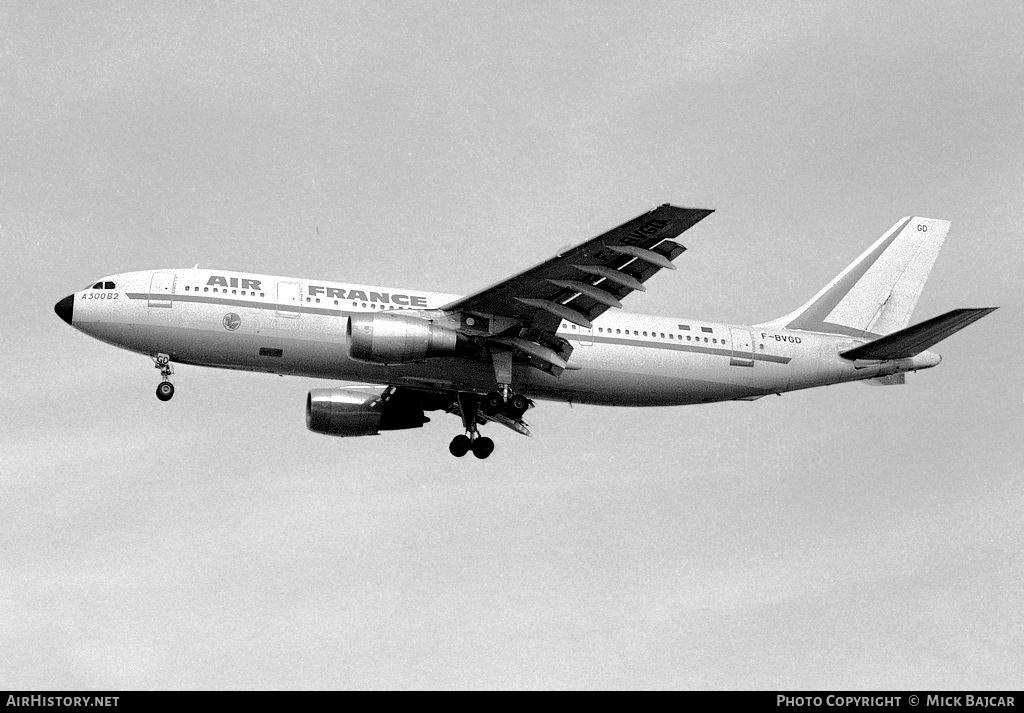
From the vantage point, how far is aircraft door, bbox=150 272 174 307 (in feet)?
138

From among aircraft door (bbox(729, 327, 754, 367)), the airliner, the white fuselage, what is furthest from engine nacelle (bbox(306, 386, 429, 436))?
aircraft door (bbox(729, 327, 754, 367))

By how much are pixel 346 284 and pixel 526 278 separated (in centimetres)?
597

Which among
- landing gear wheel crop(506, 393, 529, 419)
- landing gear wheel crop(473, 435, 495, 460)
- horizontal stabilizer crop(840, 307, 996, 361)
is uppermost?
horizontal stabilizer crop(840, 307, 996, 361)

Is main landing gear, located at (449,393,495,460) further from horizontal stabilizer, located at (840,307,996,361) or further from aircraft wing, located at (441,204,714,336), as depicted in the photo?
horizontal stabilizer, located at (840,307,996,361)

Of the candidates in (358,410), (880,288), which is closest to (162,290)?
(358,410)

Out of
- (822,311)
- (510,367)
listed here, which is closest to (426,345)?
(510,367)

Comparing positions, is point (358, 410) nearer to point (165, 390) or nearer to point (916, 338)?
point (165, 390)

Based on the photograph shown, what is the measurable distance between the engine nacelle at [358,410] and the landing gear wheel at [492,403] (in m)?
3.63

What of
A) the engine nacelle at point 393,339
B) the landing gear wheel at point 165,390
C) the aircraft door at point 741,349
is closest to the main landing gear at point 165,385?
the landing gear wheel at point 165,390

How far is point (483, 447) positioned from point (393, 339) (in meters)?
7.33

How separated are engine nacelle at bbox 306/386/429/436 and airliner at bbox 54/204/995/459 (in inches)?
58.6

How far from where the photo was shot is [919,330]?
44.5 meters

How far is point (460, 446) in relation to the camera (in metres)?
46.9

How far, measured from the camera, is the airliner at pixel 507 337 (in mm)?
41031
